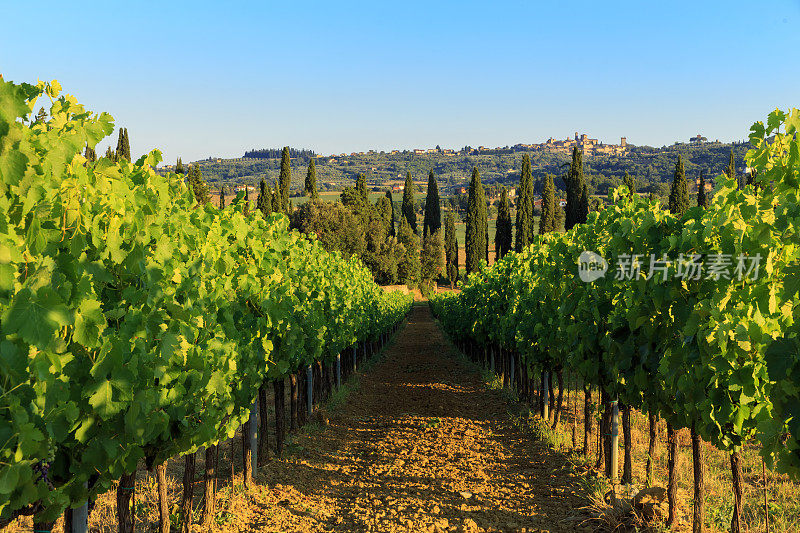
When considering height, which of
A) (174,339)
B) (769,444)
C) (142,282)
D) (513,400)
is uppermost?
(142,282)

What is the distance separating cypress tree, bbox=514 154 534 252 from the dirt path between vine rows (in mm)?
42240

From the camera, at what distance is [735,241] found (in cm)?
498

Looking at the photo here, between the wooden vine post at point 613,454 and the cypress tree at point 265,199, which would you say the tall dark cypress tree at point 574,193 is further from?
the wooden vine post at point 613,454

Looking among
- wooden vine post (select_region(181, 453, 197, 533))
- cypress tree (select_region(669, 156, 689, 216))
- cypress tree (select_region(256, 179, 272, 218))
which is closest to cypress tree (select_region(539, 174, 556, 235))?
cypress tree (select_region(669, 156, 689, 216))

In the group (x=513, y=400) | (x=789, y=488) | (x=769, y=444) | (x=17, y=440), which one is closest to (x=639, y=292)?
(x=769, y=444)

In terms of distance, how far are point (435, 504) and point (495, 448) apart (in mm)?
3315

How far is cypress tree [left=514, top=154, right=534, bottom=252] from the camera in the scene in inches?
2190

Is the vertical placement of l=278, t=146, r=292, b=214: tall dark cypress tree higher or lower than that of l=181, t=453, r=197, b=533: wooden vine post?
higher

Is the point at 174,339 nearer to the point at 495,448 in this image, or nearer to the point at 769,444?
the point at 769,444

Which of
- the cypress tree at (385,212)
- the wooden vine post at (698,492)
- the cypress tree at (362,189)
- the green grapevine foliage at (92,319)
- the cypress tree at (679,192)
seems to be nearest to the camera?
the green grapevine foliage at (92,319)

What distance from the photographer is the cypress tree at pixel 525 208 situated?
55625 mm

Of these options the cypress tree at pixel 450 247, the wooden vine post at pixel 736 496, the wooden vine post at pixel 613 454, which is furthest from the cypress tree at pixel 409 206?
the wooden vine post at pixel 736 496

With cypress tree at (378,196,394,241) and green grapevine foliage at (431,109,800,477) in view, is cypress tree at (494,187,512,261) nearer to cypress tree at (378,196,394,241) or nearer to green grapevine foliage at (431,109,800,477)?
cypress tree at (378,196,394,241)

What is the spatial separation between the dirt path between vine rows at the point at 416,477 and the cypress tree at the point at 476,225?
48449mm
